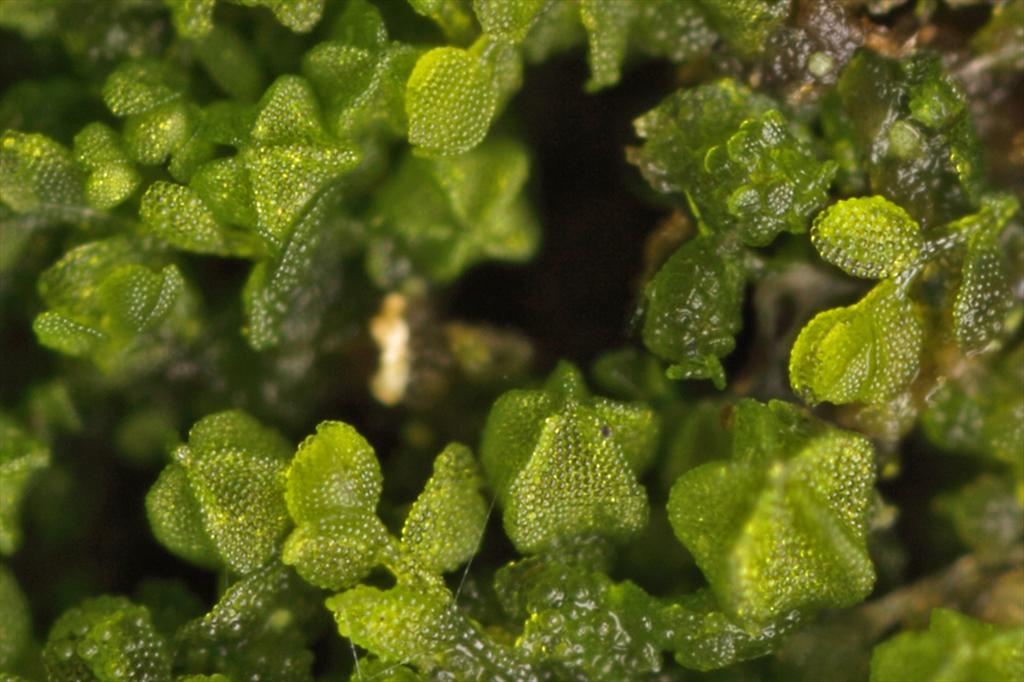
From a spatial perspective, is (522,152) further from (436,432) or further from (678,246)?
(436,432)

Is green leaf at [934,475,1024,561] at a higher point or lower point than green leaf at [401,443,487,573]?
lower

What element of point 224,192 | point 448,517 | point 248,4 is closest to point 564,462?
point 448,517

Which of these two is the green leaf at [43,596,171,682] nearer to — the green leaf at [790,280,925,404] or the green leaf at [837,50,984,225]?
the green leaf at [790,280,925,404]

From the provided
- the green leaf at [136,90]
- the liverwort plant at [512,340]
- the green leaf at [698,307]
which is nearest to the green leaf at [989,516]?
the liverwort plant at [512,340]

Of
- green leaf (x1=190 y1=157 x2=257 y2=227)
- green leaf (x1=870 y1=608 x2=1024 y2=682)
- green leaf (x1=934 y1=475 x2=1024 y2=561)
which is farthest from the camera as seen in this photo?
green leaf (x1=934 y1=475 x2=1024 y2=561)

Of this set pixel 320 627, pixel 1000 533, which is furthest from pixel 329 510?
pixel 1000 533

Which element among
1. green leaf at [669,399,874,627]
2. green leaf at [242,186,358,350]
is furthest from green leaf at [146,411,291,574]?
green leaf at [669,399,874,627]

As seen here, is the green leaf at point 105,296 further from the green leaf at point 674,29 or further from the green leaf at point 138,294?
the green leaf at point 674,29
